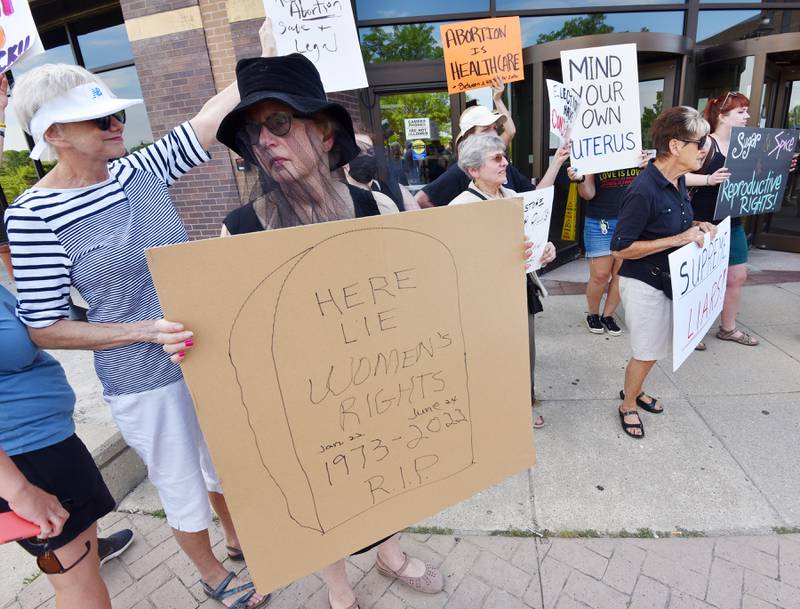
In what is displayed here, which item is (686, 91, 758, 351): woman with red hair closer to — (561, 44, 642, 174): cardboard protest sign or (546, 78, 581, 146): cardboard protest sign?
(561, 44, 642, 174): cardboard protest sign

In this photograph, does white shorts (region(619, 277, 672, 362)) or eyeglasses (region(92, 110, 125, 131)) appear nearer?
eyeglasses (region(92, 110, 125, 131))

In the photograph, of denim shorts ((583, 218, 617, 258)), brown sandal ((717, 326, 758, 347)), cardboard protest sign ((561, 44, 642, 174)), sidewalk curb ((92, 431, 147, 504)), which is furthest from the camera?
denim shorts ((583, 218, 617, 258))

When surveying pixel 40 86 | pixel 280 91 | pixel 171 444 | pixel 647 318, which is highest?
pixel 40 86

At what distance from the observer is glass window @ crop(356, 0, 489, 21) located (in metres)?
5.21

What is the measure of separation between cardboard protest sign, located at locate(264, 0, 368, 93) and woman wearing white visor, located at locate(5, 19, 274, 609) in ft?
4.54

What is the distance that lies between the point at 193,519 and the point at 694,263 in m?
2.59

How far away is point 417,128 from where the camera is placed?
547 cm

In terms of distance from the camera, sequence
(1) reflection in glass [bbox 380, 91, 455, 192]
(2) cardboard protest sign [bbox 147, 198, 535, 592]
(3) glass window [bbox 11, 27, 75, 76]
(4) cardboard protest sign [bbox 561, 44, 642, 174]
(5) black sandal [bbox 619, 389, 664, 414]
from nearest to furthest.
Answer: (2) cardboard protest sign [bbox 147, 198, 535, 592], (5) black sandal [bbox 619, 389, 664, 414], (4) cardboard protest sign [bbox 561, 44, 642, 174], (1) reflection in glass [bbox 380, 91, 455, 192], (3) glass window [bbox 11, 27, 75, 76]

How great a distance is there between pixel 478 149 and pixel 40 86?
1.76m

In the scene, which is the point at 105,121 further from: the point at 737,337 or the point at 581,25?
the point at 581,25

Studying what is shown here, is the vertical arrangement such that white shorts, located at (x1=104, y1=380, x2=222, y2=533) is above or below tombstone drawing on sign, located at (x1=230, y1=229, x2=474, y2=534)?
below

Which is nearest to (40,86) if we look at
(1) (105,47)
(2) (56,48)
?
(1) (105,47)

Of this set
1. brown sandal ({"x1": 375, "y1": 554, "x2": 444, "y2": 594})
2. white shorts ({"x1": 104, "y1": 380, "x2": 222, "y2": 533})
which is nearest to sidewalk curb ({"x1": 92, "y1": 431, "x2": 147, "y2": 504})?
white shorts ({"x1": 104, "y1": 380, "x2": 222, "y2": 533})

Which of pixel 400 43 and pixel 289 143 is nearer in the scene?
pixel 289 143
